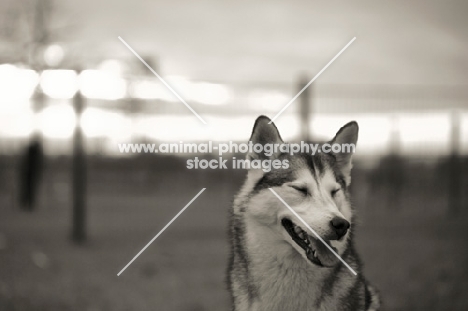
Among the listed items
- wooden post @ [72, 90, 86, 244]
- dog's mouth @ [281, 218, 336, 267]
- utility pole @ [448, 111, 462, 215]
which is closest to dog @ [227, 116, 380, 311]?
dog's mouth @ [281, 218, 336, 267]

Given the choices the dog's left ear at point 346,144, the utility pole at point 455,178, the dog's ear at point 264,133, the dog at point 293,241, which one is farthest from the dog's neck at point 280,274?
the utility pole at point 455,178

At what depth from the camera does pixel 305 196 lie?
3041 mm

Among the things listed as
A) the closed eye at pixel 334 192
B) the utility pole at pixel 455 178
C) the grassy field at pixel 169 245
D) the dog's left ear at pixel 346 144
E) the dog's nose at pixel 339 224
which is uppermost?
the dog's left ear at pixel 346 144

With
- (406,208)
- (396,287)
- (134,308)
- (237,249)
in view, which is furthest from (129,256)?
(406,208)

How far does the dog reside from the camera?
289 cm

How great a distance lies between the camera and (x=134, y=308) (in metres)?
5.68

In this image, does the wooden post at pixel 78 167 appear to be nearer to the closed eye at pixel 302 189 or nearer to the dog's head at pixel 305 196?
the dog's head at pixel 305 196

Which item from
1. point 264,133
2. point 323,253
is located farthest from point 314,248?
point 264,133

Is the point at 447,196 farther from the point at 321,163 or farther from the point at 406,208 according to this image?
the point at 321,163

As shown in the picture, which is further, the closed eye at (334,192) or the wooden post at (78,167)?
the wooden post at (78,167)

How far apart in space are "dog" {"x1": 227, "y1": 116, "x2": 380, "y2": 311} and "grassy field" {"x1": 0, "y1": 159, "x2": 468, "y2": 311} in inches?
14.9

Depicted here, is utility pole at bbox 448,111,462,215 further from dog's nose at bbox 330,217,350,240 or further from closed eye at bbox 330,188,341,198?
dog's nose at bbox 330,217,350,240

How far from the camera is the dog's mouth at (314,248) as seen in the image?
9.17 ft

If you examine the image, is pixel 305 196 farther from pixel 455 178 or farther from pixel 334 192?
pixel 455 178
